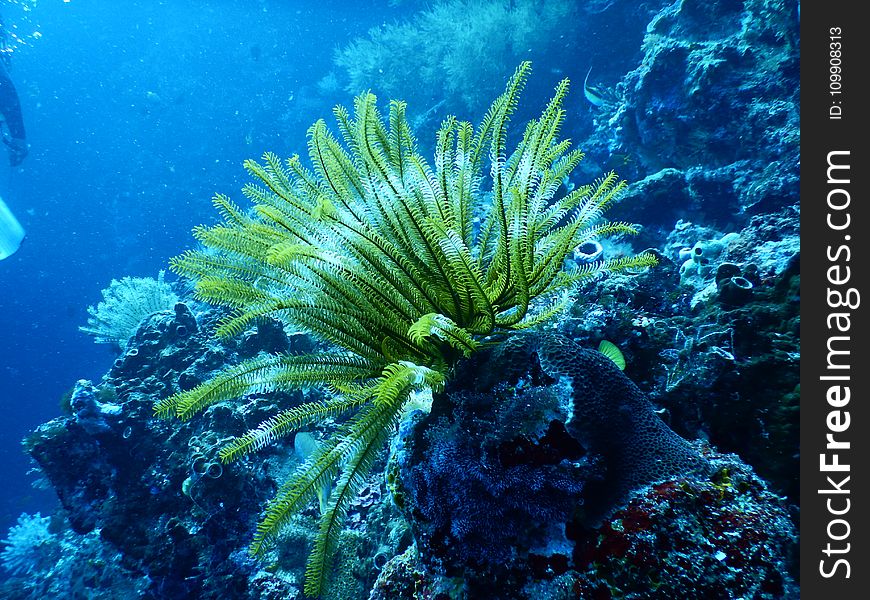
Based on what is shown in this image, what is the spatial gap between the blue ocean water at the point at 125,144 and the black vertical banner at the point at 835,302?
25812 mm

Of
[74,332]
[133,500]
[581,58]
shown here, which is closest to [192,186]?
[74,332]

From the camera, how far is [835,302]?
1.85 meters

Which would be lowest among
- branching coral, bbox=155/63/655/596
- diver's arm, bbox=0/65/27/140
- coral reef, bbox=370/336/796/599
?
coral reef, bbox=370/336/796/599

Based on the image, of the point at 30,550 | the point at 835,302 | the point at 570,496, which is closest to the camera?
the point at 570,496

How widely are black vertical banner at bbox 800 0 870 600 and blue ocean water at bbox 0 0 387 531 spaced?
25.8 m

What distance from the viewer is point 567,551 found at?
1.70 m

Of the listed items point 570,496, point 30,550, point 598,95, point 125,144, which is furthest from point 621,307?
point 125,144

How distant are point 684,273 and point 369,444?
4145 millimetres

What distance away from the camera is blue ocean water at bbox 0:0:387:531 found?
28266 millimetres

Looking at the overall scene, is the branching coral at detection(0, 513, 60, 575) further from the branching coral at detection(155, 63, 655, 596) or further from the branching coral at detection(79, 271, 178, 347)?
the branching coral at detection(155, 63, 655, 596)

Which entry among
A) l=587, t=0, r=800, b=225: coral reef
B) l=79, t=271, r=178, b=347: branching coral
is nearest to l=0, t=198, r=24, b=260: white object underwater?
l=79, t=271, r=178, b=347: branching coral

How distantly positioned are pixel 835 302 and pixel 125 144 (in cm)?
4714

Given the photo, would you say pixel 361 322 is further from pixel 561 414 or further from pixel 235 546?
pixel 235 546

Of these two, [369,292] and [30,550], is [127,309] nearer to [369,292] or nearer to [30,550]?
[30,550]
